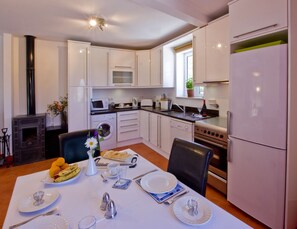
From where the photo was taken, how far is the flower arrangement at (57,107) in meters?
3.55

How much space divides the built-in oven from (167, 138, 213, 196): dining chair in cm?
83

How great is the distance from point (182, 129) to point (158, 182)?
5.47 ft

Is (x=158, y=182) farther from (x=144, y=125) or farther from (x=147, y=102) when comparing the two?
(x=147, y=102)

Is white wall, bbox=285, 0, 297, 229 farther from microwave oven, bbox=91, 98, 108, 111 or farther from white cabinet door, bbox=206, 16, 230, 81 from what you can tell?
microwave oven, bbox=91, 98, 108, 111

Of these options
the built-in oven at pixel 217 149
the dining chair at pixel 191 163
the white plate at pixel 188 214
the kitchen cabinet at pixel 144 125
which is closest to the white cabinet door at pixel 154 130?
the kitchen cabinet at pixel 144 125

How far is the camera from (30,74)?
130 inches

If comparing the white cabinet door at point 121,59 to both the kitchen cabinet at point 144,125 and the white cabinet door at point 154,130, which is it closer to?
the kitchen cabinet at point 144,125

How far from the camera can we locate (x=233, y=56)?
1772 mm

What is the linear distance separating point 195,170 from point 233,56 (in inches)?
49.5

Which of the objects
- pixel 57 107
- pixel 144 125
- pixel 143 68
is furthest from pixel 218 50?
pixel 57 107

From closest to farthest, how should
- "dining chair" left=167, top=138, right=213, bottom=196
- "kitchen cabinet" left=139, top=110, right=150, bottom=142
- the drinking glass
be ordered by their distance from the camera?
1. the drinking glass
2. "dining chair" left=167, top=138, right=213, bottom=196
3. "kitchen cabinet" left=139, top=110, right=150, bottom=142

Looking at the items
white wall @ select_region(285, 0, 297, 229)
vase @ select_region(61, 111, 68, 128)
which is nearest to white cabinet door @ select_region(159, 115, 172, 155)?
white wall @ select_region(285, 0, 297, 229)

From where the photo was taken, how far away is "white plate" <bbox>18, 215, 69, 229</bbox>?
0.76 meters

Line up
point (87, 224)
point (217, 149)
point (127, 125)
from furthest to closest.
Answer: point (127, 125) < point (217, 149) < point (87, 224)
